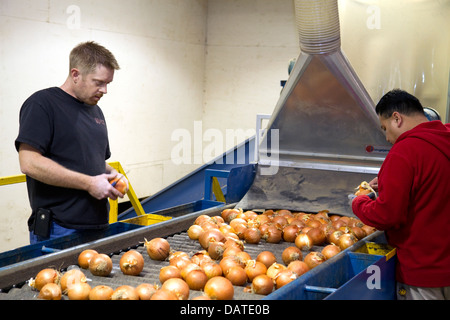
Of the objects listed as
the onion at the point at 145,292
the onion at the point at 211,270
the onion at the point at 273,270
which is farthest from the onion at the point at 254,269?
the onion at the point at 145,292

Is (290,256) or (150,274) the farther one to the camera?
(290,256)

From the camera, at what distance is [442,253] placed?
86.9 inches

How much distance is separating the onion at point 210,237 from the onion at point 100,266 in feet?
2.01

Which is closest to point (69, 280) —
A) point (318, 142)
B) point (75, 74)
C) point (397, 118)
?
point (75, 74)

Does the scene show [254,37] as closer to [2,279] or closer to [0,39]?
[0,39]

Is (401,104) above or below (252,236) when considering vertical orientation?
above

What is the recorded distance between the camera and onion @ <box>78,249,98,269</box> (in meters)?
2.06

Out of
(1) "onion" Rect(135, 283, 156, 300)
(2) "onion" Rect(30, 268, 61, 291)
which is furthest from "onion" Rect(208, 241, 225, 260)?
(2) "onion" Rect(30, 268, 61, 291)

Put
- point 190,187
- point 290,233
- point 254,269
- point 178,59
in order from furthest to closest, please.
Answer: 1. point 178,59
2. point 190,187
3. point 290,233
4. point 254,269

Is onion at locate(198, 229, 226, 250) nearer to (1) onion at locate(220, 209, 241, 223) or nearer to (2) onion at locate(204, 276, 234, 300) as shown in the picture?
(1) onion at locate(220, 209, 241, 223)

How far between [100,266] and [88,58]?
3.80 feet

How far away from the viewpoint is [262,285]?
6.23 ft

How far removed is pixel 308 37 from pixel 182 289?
185 centimetres

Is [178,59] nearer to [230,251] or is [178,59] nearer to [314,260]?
[230,251]
